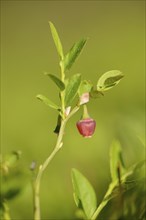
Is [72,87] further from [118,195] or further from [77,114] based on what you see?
[77,114]

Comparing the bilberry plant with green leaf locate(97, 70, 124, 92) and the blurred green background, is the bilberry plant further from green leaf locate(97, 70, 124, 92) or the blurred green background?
the blurred green background

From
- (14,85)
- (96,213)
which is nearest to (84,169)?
(96,213)

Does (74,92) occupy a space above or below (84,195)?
above

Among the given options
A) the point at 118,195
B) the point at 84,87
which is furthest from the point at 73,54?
the point at 118,195

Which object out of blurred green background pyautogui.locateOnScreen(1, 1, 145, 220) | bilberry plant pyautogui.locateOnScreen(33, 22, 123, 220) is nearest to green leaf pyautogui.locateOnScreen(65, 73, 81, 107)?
bilberry plant pyautogui.locateOnScreen(33, 22, 123, 220)

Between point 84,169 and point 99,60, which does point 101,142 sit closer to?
point 84,169

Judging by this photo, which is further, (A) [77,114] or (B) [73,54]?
(A) [77,114]
